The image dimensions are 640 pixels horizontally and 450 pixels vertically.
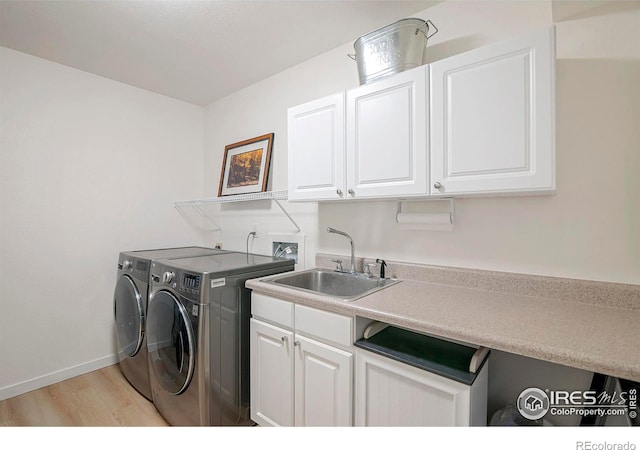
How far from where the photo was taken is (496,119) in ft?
3.77

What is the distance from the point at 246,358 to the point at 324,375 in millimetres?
655

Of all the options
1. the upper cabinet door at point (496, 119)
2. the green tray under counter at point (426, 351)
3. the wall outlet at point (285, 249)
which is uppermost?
the upper cabinet door at point (496, 119)

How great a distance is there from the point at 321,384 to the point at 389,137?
47.7 inches

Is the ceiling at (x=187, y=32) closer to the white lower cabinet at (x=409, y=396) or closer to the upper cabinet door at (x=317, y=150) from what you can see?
the upper cabinet door at (x=317, y=150)

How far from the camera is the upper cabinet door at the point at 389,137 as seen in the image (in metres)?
1.33

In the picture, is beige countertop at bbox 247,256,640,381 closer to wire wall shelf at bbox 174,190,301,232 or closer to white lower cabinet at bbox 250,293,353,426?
white lower cabinet at bbox 250,293,353,426

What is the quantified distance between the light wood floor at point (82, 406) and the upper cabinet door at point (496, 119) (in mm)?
2247

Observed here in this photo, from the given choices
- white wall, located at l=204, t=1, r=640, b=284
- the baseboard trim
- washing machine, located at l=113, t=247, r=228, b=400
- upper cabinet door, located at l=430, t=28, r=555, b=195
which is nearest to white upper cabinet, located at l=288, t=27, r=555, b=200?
upper cabinet door, located at l=430, t=28, r=555, b=195

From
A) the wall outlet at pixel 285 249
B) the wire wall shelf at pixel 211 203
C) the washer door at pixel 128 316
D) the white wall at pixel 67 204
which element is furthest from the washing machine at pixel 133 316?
the wall outlet at pixel 285 249

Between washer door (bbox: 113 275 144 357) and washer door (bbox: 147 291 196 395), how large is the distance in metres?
0.16

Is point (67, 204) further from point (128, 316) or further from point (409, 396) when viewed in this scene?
point (409, 396)

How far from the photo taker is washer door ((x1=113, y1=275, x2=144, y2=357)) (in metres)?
1.99

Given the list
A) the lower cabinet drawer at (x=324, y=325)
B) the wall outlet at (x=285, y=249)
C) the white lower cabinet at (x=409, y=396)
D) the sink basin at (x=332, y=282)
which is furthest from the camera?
the wall outlet at (x=285, y=249)
